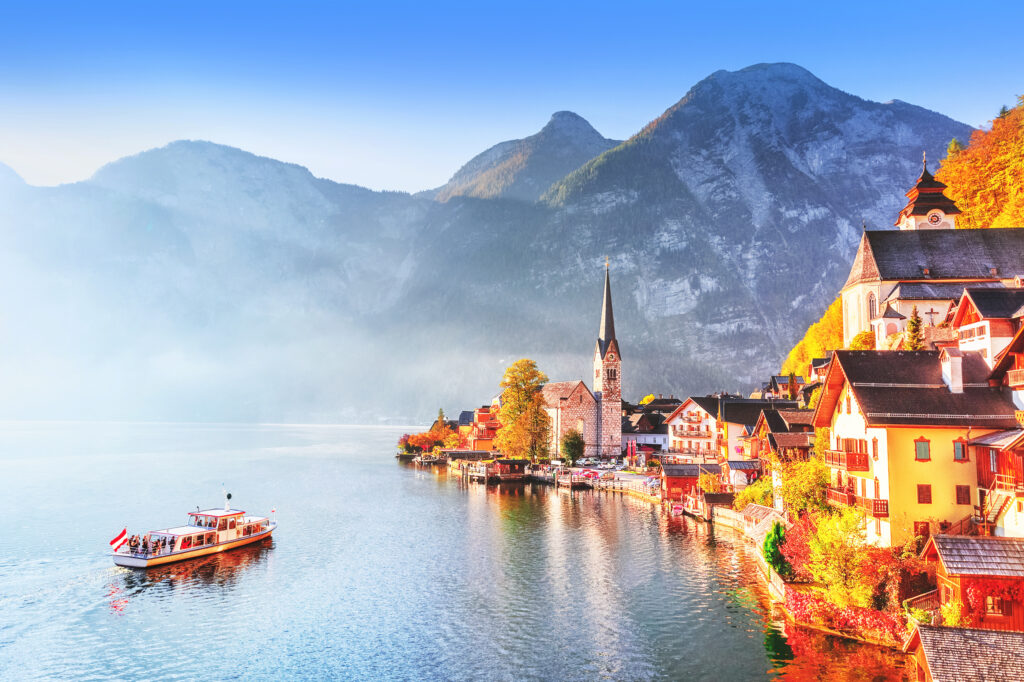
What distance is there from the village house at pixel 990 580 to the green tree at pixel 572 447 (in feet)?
352

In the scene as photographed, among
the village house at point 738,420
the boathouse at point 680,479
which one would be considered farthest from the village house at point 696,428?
the boathouse at point 680,479

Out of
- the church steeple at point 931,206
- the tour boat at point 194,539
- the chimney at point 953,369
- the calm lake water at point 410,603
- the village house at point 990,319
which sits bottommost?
the calm lake water at point 410,603

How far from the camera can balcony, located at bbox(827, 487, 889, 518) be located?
123ft

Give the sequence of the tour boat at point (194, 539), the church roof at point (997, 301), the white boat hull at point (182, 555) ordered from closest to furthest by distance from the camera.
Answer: the church roof at point (997, 301) < the white boat hull at point (182, 555) < the tour boat at point (194, 539)

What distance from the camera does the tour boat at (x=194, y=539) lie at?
56344 mm

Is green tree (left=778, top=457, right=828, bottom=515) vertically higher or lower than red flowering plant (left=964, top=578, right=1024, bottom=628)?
higher

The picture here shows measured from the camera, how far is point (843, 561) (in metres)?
35.8

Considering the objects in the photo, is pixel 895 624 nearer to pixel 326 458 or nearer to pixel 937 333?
pixel 937 333

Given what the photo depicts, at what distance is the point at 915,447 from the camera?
122ft

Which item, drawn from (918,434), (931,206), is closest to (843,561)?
(918,434)

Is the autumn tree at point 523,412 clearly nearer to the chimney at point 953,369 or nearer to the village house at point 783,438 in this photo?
the village house at point 783,438

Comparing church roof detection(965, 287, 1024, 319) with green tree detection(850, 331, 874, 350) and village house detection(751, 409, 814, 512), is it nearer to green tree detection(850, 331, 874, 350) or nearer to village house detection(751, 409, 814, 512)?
village house detection(751, 409, 814, 512)

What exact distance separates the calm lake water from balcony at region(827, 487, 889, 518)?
754 cm

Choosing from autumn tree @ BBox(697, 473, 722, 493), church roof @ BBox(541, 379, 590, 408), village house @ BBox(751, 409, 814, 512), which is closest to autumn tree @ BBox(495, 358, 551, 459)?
church roof @ BBox(541, 379, 590, 408)
